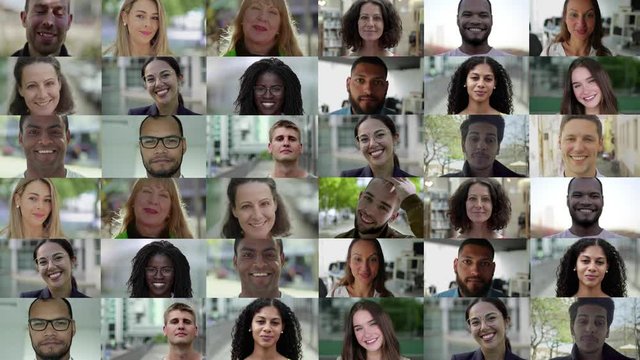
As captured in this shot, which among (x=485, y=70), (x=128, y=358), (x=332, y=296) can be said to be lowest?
(x=128, y=358)

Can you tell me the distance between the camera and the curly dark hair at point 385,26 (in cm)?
361

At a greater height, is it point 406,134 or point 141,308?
point 406,134

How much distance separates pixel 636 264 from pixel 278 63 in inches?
58.3

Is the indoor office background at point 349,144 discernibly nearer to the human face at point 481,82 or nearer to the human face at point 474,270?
the human face at point 481,82

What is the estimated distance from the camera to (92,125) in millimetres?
3617

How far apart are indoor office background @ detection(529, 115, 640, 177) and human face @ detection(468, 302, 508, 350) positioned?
0.51 meters

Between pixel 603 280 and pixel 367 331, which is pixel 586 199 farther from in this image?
pixel 367 331

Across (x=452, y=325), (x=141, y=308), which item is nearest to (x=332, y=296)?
(x=452, y=325)

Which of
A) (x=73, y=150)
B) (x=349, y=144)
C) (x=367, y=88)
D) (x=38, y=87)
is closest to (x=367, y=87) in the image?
(x=367, y=88)

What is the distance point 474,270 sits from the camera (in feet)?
11.9

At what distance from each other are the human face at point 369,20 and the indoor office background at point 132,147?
65 centimetres

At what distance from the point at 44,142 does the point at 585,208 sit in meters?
1.96

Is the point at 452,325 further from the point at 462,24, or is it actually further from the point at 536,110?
the point at 462,24

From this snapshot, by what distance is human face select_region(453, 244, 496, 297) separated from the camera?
142 inches
